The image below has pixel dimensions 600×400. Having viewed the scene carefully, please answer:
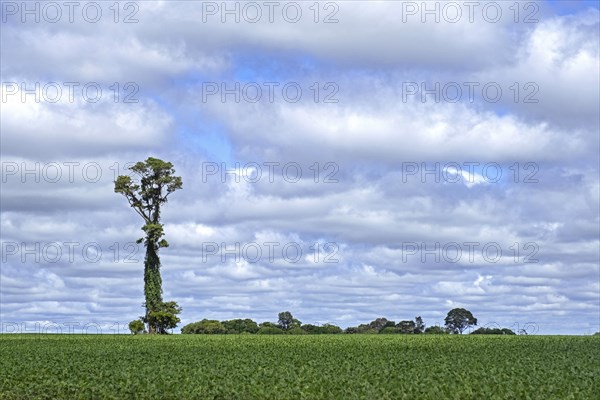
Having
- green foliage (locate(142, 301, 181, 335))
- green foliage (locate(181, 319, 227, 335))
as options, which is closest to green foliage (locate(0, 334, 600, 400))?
green foliage (locate(142, 301, 181, 335))

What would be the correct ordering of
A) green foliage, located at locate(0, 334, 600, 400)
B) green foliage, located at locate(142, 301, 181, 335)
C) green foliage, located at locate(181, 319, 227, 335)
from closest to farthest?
green foliage, located at locate(0, 334, 600, 400)
green foliage, located at locate(142, 301, 181, 335)
green foliage, located at locate(181, 319, 227, 335)

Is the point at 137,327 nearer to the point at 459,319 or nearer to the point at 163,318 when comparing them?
the point at 163,318

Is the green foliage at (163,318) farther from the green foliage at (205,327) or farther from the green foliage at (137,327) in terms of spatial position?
the green foliage at (205,327)

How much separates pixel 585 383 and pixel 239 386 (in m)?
12.4

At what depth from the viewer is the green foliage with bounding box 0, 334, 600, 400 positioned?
30969mm

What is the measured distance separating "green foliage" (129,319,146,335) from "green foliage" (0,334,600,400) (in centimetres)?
2742

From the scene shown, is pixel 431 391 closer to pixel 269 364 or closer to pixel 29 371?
pixel 269 364

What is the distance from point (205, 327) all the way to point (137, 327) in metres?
18.5

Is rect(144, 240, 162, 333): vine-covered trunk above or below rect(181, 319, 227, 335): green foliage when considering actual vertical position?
above

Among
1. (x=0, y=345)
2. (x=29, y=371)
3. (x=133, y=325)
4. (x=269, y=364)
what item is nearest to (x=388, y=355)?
(x=269, y=364)

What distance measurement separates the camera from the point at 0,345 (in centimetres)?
6309

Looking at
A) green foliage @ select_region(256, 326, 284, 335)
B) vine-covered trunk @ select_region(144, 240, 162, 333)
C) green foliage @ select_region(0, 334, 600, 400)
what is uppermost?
vine-covered trunk @ select_region(144, 240, 162, 333)

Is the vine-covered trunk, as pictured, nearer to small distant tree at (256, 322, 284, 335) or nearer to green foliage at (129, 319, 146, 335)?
green foliage at (129, 319, 146, 335)

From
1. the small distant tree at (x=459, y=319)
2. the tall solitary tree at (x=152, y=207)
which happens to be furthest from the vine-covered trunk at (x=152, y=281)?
the small distant tree at (x=459, y=319)
